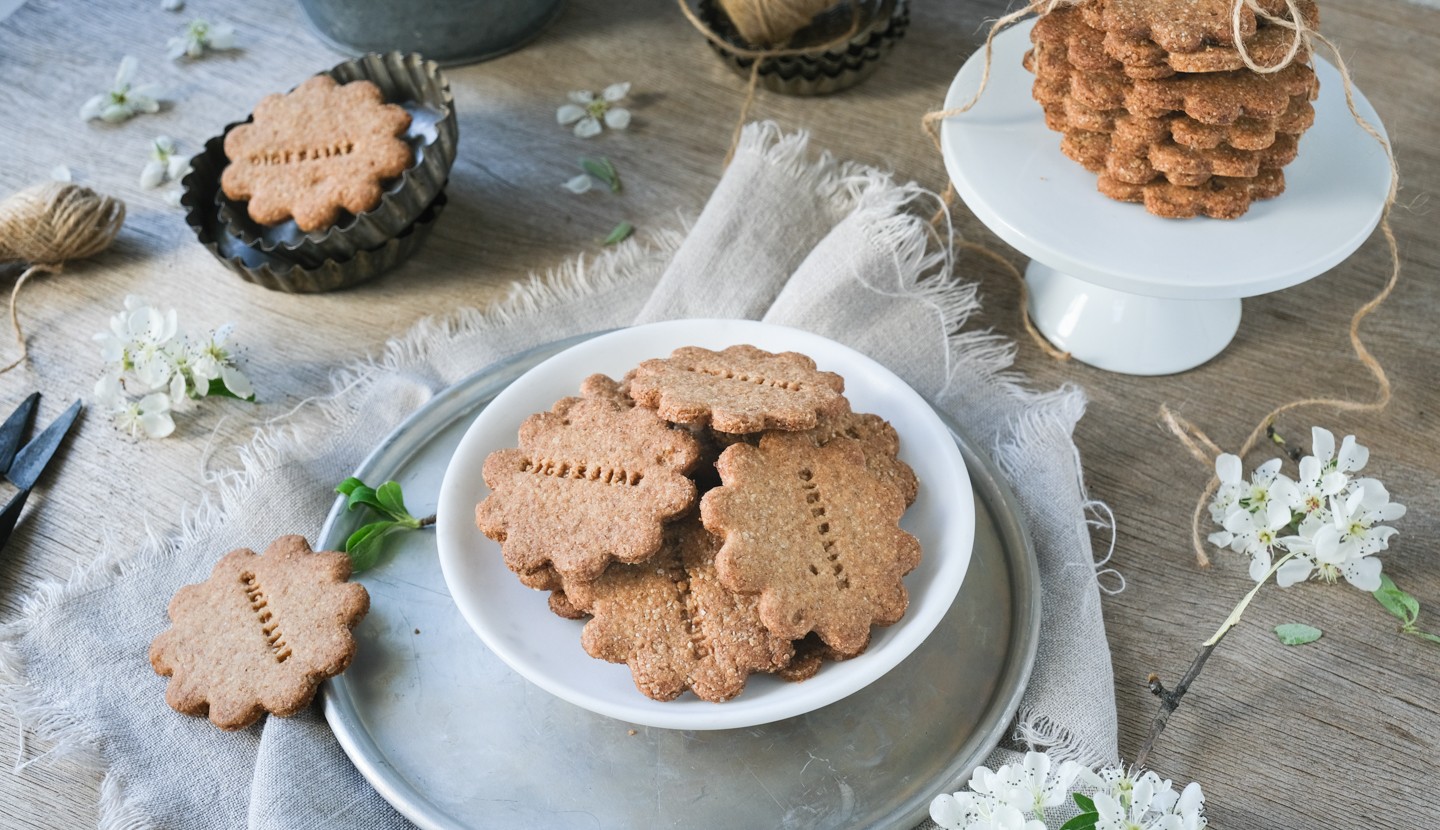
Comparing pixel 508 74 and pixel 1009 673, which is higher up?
pixel 508 74

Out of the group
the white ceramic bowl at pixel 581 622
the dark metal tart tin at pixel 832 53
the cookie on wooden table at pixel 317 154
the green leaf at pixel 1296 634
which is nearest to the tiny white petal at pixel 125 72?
the cookie on wooden table at pixel 317 154

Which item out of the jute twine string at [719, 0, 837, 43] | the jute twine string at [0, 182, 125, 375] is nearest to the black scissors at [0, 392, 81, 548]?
the jute twine string at [0, 182, 125, 375]

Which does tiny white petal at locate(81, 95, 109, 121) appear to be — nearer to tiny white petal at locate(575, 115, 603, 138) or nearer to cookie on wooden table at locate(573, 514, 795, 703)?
tiny white petal at locate(575, 115, 603, 138)

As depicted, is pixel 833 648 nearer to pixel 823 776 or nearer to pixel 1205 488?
pixel 823 776

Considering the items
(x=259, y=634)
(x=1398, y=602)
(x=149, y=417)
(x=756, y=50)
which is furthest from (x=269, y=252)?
(x=1398, y=602)

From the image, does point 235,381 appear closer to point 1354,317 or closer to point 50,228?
point 50,228

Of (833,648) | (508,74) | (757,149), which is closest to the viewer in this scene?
(833,648)

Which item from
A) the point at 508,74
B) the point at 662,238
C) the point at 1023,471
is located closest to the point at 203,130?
the point at 508,74
